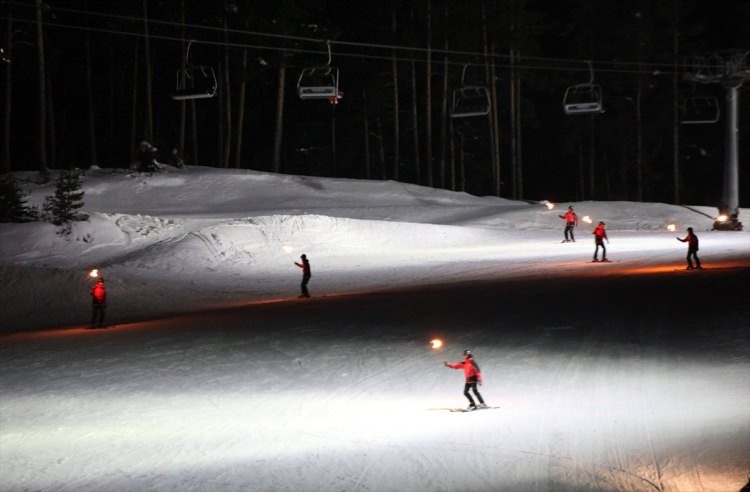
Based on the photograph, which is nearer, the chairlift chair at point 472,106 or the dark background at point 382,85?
the chairlift chair at point 472,106

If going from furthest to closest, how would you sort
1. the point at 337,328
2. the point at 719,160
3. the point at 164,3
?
the point at 719,160 → the point at 164,3 → the point at 337,328

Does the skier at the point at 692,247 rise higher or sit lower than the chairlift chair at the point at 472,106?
lower

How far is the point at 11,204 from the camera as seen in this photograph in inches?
1421

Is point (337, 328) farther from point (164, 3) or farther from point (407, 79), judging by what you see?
point (407, 79)

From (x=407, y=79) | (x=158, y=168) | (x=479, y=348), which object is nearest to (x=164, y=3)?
(x=158, y=168)

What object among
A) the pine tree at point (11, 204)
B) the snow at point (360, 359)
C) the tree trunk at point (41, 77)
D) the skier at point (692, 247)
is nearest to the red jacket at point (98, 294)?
the snow at point (360, 359)

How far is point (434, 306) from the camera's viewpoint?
2461 centimetres

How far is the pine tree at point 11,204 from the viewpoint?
118 feet

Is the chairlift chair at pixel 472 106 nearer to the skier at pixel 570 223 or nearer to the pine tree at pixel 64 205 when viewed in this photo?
the skier at pixel 570 223

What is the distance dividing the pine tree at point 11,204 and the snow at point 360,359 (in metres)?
0.86

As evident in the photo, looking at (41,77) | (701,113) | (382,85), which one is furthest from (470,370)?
(382,85)

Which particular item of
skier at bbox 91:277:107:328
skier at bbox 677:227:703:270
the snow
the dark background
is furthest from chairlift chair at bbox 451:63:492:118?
skier at bbox 91:277:107:328

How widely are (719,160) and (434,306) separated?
197ft

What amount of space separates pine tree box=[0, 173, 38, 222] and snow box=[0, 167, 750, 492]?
86 centimetres
